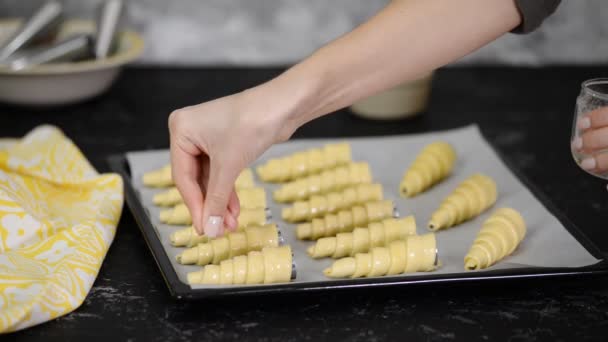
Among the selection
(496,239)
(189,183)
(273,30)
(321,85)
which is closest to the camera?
(321,85)

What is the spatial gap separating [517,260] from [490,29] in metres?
0.47

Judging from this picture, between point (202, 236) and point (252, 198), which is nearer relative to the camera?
point (202, 236)

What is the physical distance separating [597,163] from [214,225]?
724 mm

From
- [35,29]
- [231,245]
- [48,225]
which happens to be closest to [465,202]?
[231,245]

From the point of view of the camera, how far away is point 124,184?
1838mm

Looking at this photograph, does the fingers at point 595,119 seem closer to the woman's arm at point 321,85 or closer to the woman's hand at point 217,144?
the woman's arm at point 321,85

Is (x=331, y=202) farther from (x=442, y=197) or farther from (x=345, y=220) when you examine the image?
(x=442, y=197)

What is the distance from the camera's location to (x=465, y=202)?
5.71ft

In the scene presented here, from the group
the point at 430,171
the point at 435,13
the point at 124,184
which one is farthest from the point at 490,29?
the point at 124,184

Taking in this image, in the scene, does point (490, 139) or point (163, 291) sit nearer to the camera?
point (163, 291)

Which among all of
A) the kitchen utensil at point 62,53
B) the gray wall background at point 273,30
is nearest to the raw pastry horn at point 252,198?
the kitchen utensil at point 62,53

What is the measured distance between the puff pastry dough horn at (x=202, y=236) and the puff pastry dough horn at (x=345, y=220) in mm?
86

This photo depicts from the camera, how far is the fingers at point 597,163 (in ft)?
4.88

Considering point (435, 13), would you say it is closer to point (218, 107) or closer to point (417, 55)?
point (417, 55)
